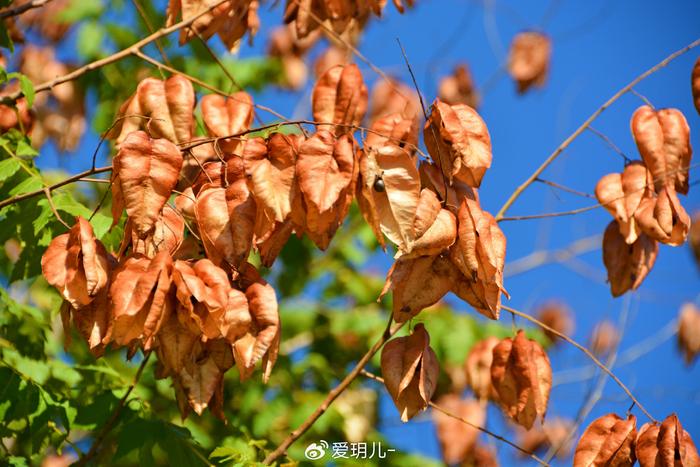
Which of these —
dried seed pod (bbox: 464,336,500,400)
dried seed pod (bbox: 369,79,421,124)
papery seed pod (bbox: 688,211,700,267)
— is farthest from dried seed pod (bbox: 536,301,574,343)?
dried seed pod (bbox: 464,336,500,400)

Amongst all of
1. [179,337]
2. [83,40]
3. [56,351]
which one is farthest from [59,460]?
[179,337]

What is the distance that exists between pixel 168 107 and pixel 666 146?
1479 mm

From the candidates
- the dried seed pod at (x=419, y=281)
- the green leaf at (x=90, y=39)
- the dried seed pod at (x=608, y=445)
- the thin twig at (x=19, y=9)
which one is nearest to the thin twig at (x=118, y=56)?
the thin twig at (x=19, y=9)

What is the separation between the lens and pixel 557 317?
7.79 metres

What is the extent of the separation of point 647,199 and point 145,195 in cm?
157

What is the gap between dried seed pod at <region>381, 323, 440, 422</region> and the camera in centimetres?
254

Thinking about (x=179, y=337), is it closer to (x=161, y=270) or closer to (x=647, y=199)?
(x=161, y=270)

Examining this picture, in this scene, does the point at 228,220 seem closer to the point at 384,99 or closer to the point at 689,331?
the point at 384,99

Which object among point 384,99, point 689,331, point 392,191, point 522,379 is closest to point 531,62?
point 384,99

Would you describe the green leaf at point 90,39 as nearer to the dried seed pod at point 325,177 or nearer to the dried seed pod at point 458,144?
the dried seed pod at point 458,144

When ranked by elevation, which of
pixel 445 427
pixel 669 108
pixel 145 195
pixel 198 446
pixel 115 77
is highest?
pixel 115 77

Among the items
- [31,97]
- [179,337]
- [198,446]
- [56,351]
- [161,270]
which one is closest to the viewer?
[161,270]

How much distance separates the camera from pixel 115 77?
5.54 metres

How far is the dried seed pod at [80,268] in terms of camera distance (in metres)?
2.08
